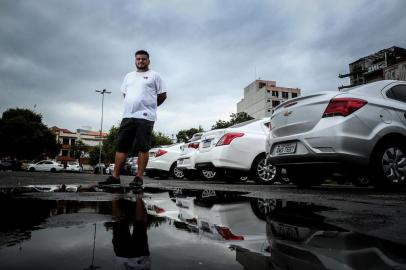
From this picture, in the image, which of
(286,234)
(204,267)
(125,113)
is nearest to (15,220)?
(204,267)

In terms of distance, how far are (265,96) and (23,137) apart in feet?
187

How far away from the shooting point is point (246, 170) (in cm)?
715

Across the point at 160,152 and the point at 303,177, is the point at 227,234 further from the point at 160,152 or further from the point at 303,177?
the point at 160,152

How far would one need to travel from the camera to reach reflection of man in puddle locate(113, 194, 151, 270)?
951 mm

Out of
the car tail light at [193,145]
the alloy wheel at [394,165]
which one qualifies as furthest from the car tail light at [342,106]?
the car tail light at [193,145]

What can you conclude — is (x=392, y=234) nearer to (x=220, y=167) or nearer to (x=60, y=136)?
(x=220, y=167)

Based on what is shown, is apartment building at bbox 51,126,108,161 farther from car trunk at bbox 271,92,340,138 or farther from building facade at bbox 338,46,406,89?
car trunk at bbox 271,92,340,138

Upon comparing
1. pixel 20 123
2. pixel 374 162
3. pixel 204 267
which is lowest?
pixel 204 267

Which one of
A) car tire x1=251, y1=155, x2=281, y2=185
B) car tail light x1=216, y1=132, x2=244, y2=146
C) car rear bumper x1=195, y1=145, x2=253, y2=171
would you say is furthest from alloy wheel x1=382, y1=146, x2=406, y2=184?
car tail light x1=216, y1=132, x2=244, y2=146

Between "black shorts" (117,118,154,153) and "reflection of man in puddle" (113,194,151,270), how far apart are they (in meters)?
2.63

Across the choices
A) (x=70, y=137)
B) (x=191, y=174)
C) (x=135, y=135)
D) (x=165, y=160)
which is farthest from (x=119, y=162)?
(x=70, y=137)

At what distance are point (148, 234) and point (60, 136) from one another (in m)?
97.4

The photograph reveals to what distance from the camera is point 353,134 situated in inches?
170

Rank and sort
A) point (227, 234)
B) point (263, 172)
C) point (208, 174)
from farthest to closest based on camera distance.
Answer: point (208, 174), point (263, 172), point (227, 234)
